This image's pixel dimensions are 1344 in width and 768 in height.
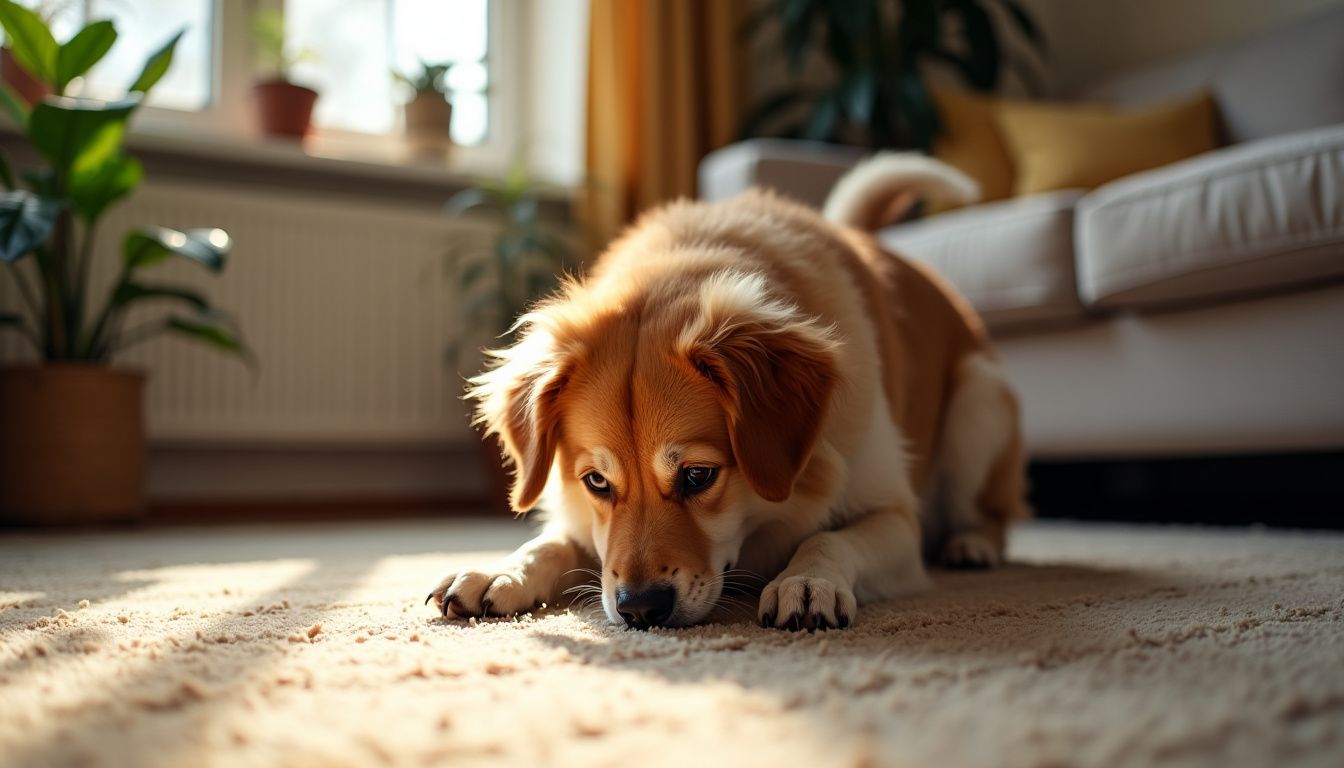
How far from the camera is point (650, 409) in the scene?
1.30 m

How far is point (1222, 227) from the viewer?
2.25 metres

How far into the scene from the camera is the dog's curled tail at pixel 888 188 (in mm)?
2301

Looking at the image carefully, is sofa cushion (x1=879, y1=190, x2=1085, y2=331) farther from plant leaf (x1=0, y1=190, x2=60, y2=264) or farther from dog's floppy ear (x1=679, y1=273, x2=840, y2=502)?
plant leaf (x1=0, y1=190, x2=60, y2=264)

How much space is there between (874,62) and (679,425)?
10.3 ft

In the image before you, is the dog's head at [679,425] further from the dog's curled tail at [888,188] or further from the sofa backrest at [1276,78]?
the sofa backrest at [1276,78]

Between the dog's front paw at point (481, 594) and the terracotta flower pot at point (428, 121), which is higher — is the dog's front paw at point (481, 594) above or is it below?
below

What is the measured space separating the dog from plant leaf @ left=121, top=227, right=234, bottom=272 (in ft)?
4.37

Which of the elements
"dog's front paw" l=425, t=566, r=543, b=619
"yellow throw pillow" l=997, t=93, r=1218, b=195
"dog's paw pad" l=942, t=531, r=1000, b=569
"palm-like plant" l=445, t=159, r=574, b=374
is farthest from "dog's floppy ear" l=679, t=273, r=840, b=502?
"yellow throw pillow" l=997, t=93, r=1218, b=195

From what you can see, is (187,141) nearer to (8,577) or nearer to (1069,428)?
(8,577)

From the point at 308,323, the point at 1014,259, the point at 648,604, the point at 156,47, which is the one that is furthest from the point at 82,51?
the point at 1014,259

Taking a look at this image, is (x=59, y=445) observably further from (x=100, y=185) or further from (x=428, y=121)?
(x=428, y=121)

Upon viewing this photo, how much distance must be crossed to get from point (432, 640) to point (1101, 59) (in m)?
4.80

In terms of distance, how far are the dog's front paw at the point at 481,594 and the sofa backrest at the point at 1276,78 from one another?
3175mm

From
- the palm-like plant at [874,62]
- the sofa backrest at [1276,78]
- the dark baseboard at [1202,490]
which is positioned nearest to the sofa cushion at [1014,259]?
the dark baseboard at [1202,490]
